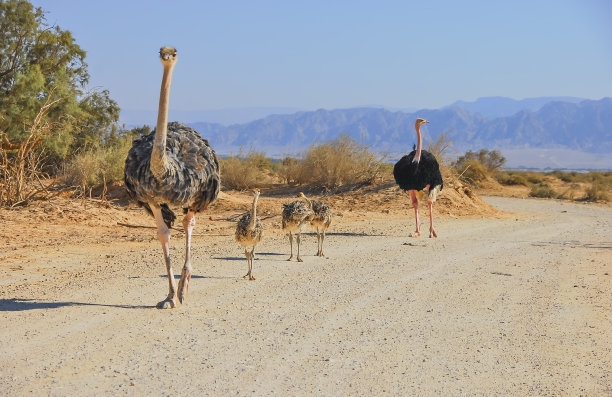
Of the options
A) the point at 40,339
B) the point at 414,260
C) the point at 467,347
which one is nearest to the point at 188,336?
the point at 40,339

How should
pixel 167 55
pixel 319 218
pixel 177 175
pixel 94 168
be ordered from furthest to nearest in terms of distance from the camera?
pixel 94 168
pixel 319 218
pixel 167 55
pixel 177 175

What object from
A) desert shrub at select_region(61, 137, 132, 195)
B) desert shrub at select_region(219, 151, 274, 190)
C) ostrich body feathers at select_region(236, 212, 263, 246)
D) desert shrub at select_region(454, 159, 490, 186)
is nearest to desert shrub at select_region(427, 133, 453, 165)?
desert shrub at select_region(219, 151, 274, 190)

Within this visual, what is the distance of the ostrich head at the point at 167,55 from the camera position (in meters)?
8.27

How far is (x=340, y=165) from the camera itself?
2478 centimetres

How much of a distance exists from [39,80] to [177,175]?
54.7ft

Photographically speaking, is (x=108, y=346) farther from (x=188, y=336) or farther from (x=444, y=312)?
(x=444, y=312)

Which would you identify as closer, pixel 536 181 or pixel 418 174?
pixel 418 174

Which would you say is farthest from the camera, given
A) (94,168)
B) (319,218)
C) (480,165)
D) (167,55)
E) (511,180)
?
(511,180)

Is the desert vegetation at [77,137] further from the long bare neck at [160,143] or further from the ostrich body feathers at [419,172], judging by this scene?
the long bare neck at [160,143]

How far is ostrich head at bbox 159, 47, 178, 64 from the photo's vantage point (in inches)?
326

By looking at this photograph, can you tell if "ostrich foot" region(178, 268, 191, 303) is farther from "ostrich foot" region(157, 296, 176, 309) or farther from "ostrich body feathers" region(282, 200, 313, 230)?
"ostrich body feathers" region(282, 200, 313, 230)

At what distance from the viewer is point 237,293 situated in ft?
29.8

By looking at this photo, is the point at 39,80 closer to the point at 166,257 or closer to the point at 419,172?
the point at 419,172

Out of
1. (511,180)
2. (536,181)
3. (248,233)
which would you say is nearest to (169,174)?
(248,233)
